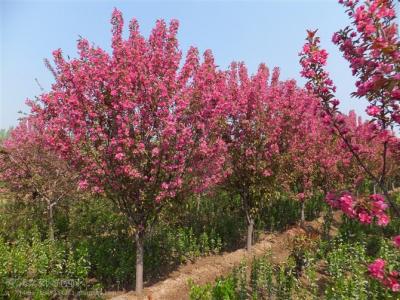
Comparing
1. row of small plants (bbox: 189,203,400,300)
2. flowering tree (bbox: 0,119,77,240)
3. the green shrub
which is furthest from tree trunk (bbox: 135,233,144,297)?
flowering tree (bbox: 0,119,77,240)

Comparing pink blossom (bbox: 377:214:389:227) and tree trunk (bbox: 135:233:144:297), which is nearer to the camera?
pink blossom (bbox: 377:214:389:227)

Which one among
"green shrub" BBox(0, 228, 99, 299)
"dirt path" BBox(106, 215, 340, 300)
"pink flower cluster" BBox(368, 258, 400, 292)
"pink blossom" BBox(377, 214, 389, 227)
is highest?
"pink blossom" BBox(377, 214, 389, 227)

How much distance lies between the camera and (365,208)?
3182 millimetres

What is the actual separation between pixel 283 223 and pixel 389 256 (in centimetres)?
653

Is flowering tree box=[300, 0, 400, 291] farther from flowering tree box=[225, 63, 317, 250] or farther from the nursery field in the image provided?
flowering tree box=[225, 63, 317, 250]

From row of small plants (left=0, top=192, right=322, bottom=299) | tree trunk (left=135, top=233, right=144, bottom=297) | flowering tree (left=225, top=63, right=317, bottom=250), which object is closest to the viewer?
row of small plants (left=0, top=192, right=322, bottom=299)

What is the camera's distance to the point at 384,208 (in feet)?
10.3

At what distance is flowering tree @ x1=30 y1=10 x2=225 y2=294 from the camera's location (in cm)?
715

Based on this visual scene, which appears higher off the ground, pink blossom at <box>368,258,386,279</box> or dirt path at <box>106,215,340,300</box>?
pink blossom at <box>368,258,386,279</box>

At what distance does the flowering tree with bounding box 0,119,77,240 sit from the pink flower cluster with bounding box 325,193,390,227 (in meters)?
8.88

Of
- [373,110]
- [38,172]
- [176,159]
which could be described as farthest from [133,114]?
[38,172]

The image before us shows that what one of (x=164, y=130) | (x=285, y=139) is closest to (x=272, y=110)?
(x=285, y=139)

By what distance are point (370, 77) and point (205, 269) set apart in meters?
7.69

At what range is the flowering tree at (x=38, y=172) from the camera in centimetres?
1102
